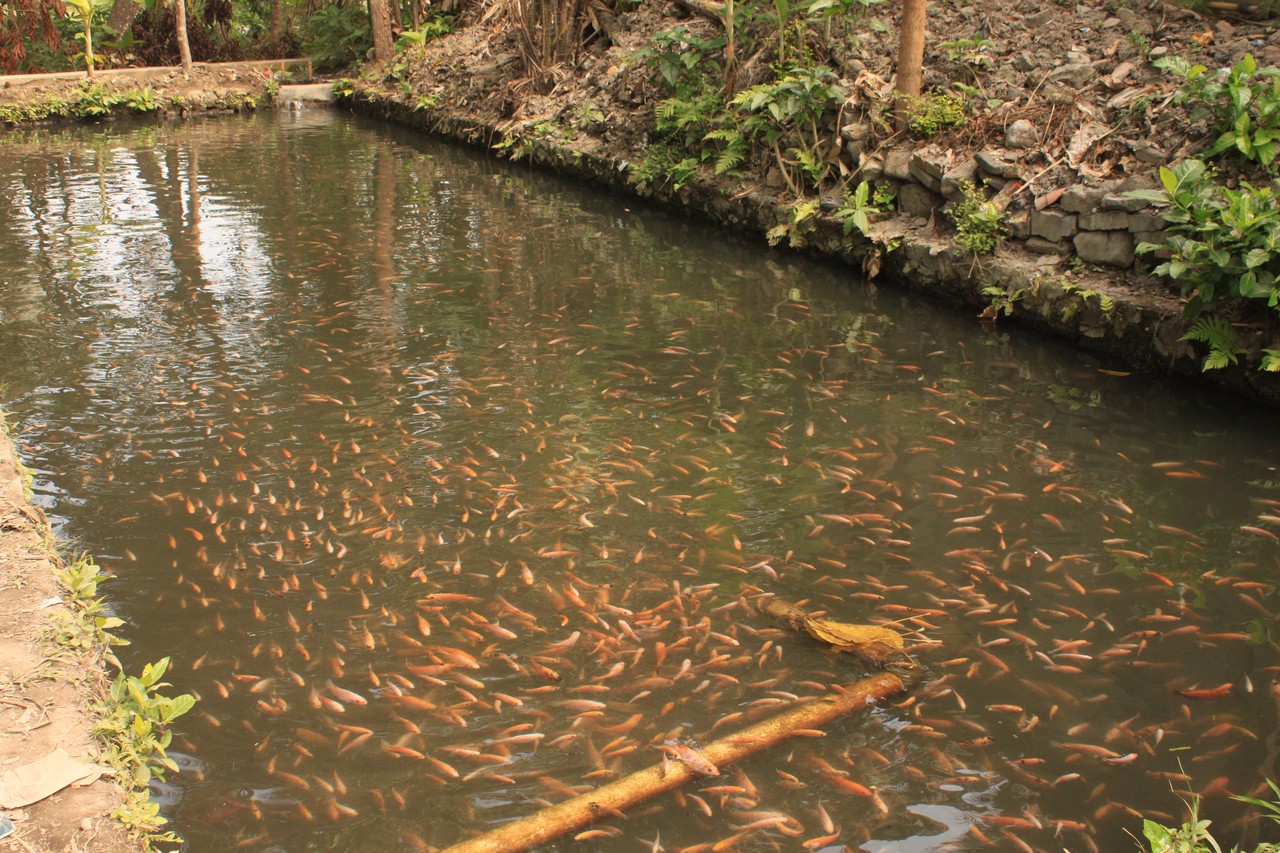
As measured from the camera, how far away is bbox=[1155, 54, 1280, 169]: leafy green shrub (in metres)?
7.88

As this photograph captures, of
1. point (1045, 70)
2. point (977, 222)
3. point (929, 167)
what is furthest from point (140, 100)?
point (977, 222)

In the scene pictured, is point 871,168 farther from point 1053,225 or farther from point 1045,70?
point 1053,225

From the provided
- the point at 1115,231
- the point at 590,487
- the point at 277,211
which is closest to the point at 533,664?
the point at 590,487

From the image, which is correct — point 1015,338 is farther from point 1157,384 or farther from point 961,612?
point 961,612

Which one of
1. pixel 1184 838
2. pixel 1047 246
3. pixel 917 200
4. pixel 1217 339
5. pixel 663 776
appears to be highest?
pixel 917 200

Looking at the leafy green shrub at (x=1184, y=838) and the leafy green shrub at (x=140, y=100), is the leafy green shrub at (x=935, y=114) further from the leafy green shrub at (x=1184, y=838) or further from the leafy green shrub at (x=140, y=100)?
the leafy green shrub at (x=140, y=100)

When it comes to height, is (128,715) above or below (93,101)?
below

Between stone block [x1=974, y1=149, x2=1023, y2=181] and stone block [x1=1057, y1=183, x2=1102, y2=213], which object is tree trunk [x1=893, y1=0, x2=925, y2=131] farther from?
stone block [x1=1057, y1=183, x2=1102, y2=213]

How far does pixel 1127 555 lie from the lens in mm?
5691

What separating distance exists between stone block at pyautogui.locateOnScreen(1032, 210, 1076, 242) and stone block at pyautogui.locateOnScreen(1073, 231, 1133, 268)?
0.36ft

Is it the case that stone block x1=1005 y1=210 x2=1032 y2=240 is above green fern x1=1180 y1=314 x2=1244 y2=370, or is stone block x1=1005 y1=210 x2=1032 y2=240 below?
above

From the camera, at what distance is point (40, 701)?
12.6ft

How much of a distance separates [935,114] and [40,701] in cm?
948

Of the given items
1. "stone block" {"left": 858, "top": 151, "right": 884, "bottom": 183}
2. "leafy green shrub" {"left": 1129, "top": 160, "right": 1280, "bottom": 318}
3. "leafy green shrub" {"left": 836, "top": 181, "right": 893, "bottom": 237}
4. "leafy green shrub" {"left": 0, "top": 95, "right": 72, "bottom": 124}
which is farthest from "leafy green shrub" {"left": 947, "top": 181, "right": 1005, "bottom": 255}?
"leafy green shrub" {"left": 0, "top": 95, "right": 72, "bottom": 124}
